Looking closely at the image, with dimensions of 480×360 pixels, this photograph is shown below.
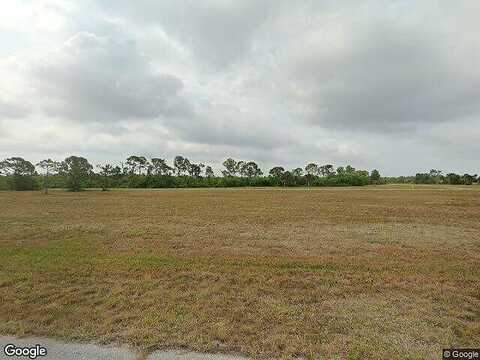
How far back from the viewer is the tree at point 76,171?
66000 mm

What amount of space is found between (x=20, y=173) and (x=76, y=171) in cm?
1739

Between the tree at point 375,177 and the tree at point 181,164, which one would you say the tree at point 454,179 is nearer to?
the tree at point 375,177

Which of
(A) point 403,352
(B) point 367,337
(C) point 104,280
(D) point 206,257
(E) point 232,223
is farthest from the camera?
(E) point 232,223

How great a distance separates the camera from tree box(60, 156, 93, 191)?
6600 cm

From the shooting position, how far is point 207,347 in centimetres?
352

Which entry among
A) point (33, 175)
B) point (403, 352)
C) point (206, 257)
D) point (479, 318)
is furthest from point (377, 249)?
point (33, 175)

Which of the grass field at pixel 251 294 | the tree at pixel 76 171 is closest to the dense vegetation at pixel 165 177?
the tree at pixel 76 171

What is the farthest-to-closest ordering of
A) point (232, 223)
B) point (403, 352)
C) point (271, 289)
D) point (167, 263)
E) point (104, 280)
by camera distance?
point (232, 223)
point (167, 263)
point (104, 280)
point (271, 289)
point (403, 352)

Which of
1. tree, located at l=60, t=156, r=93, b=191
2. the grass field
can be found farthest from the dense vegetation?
the grass field

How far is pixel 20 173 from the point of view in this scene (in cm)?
7081

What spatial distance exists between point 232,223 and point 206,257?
7.49m

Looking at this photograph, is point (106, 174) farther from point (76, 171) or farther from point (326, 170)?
point (326, 170)

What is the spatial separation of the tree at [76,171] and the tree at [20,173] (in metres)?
8.02

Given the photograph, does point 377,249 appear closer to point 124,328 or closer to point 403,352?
point 403,352
